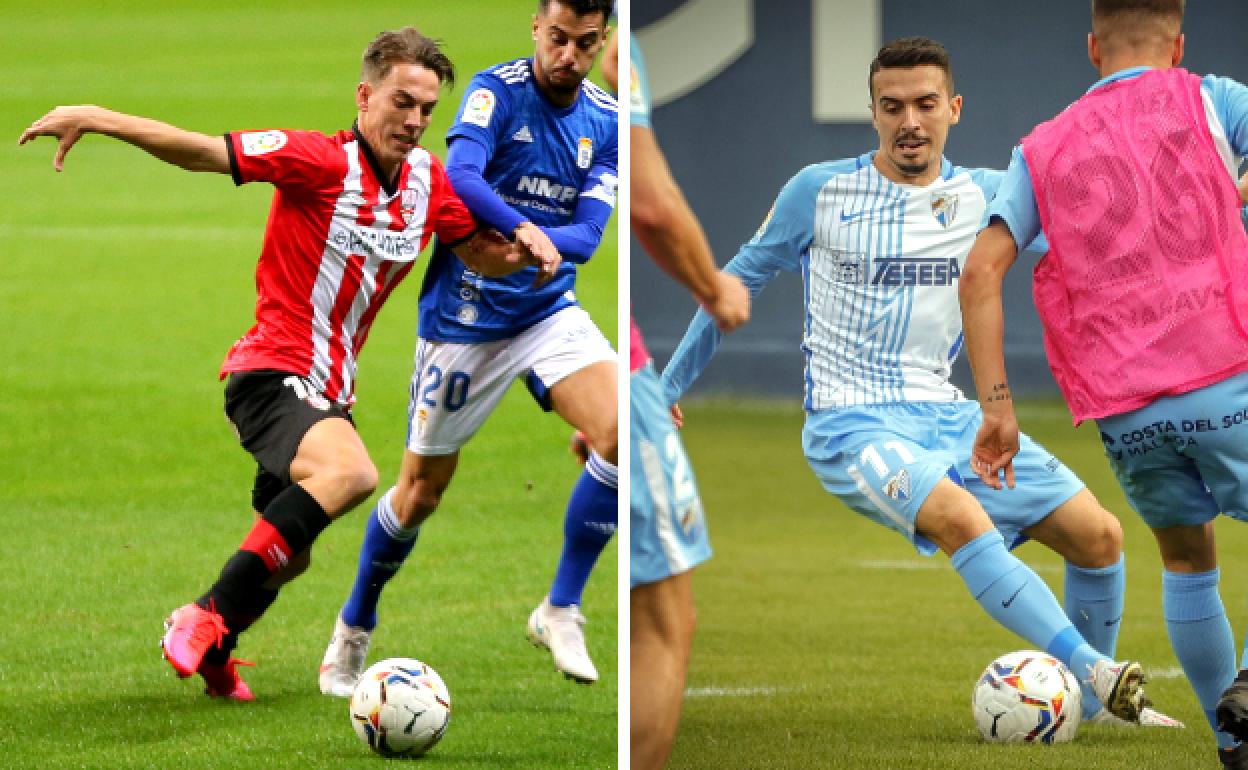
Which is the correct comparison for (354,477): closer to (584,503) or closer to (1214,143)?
(584,503)

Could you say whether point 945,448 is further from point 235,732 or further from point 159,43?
point 159,43

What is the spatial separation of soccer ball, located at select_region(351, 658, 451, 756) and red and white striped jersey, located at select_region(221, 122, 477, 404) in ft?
2.48

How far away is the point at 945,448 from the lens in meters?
4.09

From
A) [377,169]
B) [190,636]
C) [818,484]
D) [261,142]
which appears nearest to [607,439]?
[377,169]

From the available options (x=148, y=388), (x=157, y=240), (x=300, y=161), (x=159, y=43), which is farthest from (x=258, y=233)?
(x=300, y=161)

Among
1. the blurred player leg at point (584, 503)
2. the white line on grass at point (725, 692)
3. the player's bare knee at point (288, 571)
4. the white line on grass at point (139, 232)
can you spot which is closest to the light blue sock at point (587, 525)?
the blurred player leg at point (584, 503)

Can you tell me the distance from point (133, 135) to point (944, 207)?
1.83 m

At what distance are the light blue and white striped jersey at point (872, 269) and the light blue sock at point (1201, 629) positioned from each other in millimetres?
741

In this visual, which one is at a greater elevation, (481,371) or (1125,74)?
(1125,74)

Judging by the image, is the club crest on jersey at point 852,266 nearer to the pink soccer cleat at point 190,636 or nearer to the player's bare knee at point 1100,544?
the player's bare knee at point 1100,544

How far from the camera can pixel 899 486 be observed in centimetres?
388

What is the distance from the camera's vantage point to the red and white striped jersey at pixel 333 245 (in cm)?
418

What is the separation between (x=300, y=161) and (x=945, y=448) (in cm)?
161

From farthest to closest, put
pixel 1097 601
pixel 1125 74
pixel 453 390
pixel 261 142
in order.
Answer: pixel 453 390, pixel 1097 601, pixel 261 142, pixel 1125 74
